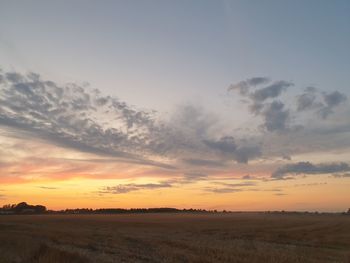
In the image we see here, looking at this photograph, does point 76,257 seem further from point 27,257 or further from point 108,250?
point 108,250

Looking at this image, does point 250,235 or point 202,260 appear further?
point 250,235

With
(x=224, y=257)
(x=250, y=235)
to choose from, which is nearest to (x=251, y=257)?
(x=224, y=257)

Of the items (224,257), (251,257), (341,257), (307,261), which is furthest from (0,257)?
(341,257)

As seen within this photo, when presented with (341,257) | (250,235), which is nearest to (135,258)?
(341,257)

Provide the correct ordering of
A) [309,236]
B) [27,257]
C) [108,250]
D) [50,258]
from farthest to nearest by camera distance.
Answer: [309,236] → [108,250] → [27,257] → [50,258]

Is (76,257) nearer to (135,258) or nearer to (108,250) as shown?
(135,258)

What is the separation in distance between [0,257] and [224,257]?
11.7 m

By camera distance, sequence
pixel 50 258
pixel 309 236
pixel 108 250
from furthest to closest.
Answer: pixel 309 236 < pixel 108 250 < pixel 50 258

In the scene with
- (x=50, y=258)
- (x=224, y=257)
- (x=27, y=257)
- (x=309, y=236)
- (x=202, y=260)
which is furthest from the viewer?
(x=309, y=236)

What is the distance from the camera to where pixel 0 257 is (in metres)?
20.6

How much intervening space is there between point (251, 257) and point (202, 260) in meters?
3.77

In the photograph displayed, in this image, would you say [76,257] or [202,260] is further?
[202,260]

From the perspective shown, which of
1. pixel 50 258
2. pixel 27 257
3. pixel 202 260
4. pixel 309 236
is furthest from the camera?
pixel 309 236

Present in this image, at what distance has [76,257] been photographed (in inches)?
814
